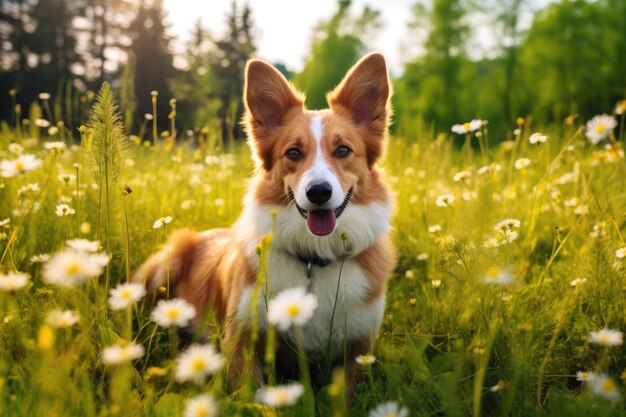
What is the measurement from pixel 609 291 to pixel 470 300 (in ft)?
2.61

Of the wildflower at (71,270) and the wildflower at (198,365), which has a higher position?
the wildflower at (71,270)

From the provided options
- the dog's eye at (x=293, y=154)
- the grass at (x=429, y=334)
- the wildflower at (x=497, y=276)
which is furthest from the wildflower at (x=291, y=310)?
the dog's eye at (x=293, y=154)

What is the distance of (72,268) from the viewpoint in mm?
1356

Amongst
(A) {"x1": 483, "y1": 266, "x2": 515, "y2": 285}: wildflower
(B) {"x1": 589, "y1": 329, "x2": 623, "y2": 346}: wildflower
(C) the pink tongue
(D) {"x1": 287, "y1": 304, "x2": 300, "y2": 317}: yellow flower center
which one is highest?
(D) {"x1": 287, "y1": 304, "x2": 300, "y2": 317}: yellow flower center

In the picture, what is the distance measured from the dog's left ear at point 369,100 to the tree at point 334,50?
23898 millimetres

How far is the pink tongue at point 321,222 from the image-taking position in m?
2.75

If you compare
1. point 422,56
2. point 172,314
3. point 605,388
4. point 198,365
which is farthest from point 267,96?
point 422,56

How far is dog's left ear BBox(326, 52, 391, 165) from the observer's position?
3.30 metres

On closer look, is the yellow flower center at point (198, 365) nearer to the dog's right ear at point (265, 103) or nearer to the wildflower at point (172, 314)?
the wildflower at point (172, 314)

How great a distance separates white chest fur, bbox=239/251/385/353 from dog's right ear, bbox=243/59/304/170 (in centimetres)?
91

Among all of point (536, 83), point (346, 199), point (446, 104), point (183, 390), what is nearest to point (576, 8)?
point (536, 83)

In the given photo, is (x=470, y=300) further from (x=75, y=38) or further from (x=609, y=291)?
(x=75, y=38)

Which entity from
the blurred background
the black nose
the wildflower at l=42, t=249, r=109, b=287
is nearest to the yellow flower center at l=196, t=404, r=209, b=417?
the wildflower at l=42, t=249, r=109, b=287

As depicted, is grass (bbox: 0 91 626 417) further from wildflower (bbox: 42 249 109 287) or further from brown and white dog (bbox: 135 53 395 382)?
brown and white dog (bbox: 135 53 395 382)
